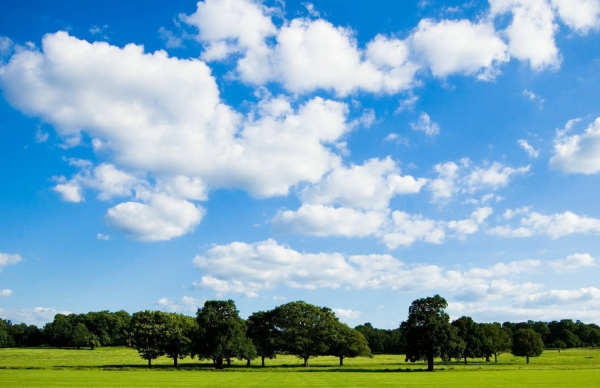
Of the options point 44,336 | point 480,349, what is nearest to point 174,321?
point 480,349

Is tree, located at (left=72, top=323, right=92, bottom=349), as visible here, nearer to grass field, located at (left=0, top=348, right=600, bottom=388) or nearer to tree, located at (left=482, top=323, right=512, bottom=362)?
grass field, located at (left=0, top=348, right=600, bottom=388)

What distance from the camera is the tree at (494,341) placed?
11662 cm

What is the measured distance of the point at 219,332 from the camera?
9012 cm

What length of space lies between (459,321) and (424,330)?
38.4 metres

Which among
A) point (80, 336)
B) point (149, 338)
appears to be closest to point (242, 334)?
point (149, 338)

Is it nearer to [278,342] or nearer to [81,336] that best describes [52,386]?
[278,342]

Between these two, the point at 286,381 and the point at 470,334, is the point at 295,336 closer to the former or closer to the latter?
the point at 286,381

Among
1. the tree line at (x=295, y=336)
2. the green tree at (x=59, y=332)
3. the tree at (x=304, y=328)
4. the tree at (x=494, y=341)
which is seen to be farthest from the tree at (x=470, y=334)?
the green tree at (x=59, y=332)

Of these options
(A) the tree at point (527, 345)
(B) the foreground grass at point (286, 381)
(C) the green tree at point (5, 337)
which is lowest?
(C) the green tree at point (5, 337)

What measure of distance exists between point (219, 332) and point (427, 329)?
4538 cm

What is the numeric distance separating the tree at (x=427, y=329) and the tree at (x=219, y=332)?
3711 cm

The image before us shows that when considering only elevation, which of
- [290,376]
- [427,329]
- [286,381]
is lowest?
[290,376]

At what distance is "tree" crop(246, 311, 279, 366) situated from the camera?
333 feet

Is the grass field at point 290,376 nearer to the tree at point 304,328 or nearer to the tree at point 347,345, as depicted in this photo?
the tree at point 304,328
